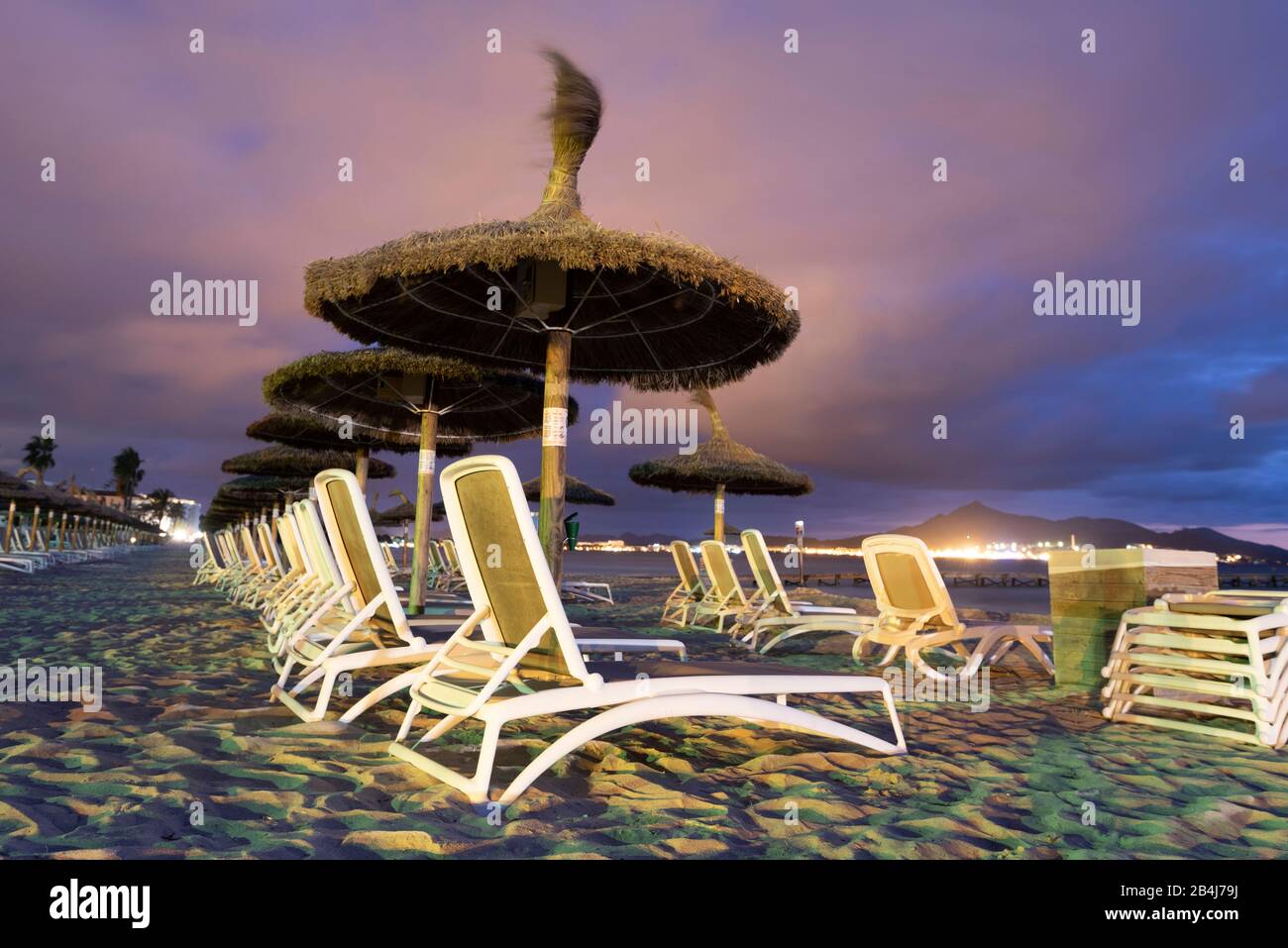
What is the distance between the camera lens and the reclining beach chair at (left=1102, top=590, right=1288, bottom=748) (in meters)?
3.55

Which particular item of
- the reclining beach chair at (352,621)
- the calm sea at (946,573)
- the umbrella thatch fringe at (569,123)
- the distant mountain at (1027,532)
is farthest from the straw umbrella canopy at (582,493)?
the distant mountain at (1027,532)

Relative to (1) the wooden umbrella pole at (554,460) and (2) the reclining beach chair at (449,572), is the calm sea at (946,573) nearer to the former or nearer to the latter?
(2) the reclining beach chair at (449,572)

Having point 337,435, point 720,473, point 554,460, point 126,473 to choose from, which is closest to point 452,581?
point 337,435

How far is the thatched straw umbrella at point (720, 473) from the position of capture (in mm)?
14250

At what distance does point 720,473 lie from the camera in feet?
46.5

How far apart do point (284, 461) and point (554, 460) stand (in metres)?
11.3

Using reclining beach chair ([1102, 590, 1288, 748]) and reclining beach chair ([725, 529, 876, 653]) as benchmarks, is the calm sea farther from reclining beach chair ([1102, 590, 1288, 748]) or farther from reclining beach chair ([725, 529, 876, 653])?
reclining beach chair ([1102, 590, 1288, 748])

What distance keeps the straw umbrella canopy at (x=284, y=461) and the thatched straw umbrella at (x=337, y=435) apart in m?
1.80

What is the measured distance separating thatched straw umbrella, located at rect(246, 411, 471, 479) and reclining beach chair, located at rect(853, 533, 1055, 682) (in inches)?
327

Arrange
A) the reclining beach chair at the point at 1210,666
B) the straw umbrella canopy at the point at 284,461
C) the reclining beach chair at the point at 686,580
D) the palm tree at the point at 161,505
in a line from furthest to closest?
the palm tree at the point at 161,505 < the straw umbrella canopy at the point at 284,461 < the reclining beach chair at the point at 686,580 < the reclining beach chair at the point at 1210,666

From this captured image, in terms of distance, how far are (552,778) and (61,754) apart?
5.36 ft
